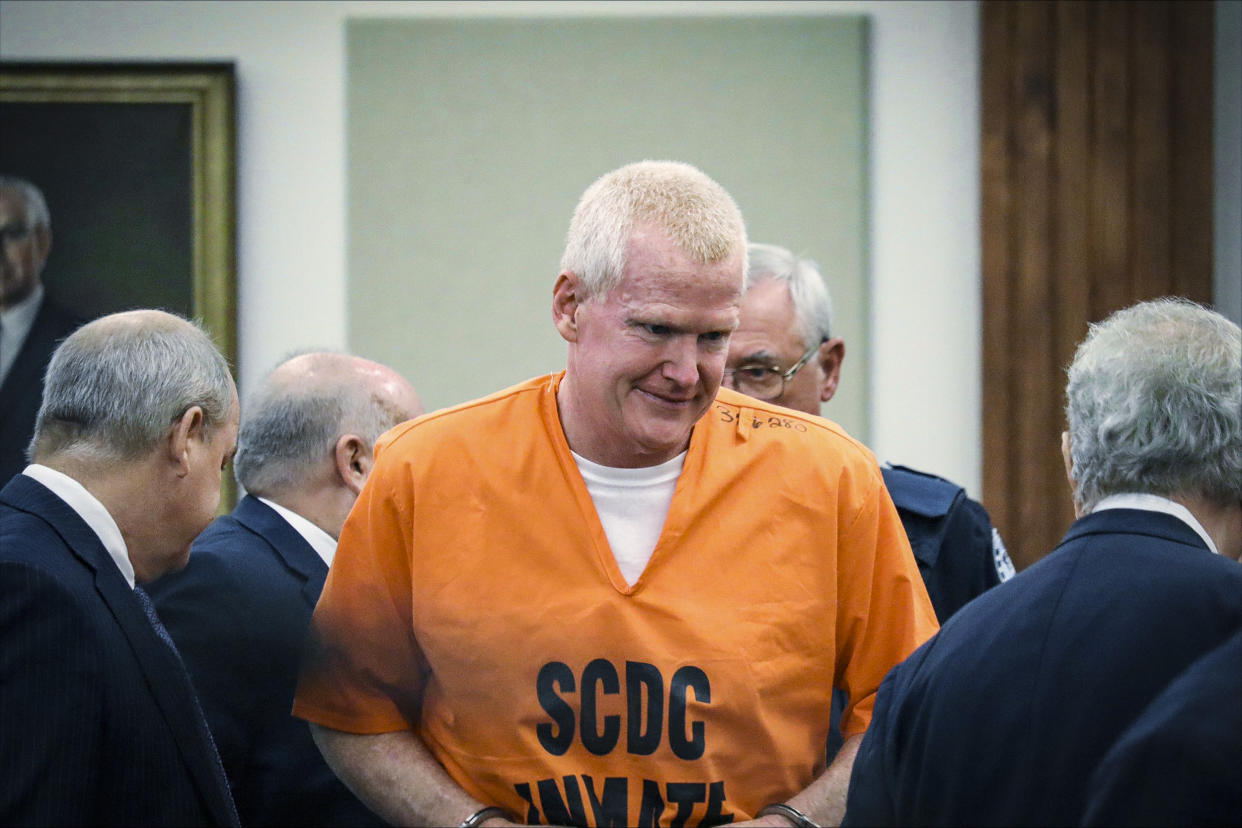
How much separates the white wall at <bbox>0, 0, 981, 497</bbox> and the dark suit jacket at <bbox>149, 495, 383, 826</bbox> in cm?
191

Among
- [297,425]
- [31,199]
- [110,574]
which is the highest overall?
[31,199]

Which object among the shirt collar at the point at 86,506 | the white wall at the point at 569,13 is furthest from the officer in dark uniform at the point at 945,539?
the white wall at the point at 569,13

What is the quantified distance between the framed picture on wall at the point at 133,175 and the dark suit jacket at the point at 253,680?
1.87 meters

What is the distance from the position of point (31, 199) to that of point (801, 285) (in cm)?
256

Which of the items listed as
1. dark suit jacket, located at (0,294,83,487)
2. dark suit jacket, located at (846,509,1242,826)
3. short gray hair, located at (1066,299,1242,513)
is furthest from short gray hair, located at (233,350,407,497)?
dark suit jacket, located at (0,294,83,487)

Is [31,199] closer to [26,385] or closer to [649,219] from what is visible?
[26,385]

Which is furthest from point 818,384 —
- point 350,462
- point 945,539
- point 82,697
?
point 82,697

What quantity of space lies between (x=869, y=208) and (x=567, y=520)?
2475 millimetres

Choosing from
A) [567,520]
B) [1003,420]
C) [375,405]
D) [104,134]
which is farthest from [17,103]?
[1003,420]

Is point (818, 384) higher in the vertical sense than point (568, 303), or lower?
lower

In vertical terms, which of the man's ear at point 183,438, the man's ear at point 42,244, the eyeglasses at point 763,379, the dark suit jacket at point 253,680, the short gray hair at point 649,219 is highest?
the man's ear at point 42,244

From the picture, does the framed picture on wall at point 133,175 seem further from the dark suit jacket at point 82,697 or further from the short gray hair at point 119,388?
the dark suit jacket at point 82,697

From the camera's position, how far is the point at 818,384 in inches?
104

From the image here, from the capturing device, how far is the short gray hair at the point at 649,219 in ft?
5.50
